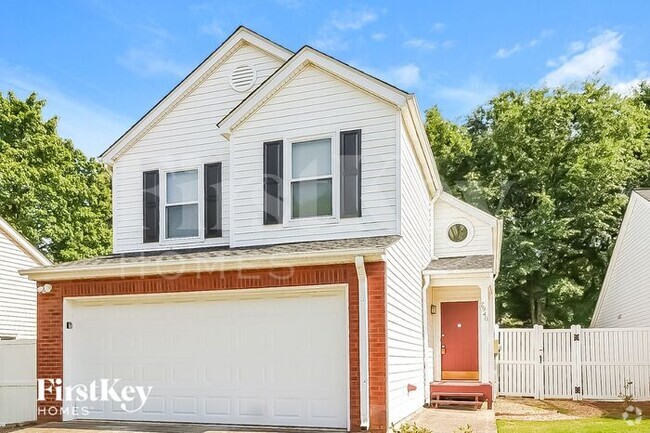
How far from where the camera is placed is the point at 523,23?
63.3ft

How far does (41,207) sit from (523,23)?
20996mm

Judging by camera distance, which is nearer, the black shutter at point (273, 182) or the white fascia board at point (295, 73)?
the white fascia board at point (295, 73)

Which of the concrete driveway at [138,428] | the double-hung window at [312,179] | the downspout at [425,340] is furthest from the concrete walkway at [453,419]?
the double-hung window at [312,179]

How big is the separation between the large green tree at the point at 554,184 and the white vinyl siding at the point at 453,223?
12059mm

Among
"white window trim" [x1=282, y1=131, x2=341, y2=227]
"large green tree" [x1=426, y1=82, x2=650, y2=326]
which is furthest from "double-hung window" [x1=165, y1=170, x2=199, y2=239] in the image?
"large green tree" [x1=426, y1=82, x2=650, y2=326]

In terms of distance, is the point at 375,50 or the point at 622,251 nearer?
the point at 375,50

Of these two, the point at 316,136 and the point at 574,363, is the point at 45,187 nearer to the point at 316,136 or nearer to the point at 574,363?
the point at 316,136

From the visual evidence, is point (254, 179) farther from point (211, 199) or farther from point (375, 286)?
point (375, 286)

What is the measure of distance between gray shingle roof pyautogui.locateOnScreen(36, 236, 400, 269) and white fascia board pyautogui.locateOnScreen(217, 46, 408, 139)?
93.4 inches

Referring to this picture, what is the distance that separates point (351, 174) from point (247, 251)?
2.31m

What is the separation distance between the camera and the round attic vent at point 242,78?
553 inches

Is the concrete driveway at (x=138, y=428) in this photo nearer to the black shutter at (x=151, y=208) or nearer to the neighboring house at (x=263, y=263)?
the neighboring house at (x=263, y=263)

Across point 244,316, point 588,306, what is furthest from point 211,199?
point 588,306

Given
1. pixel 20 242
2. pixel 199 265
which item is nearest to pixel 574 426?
pixel 199 265
